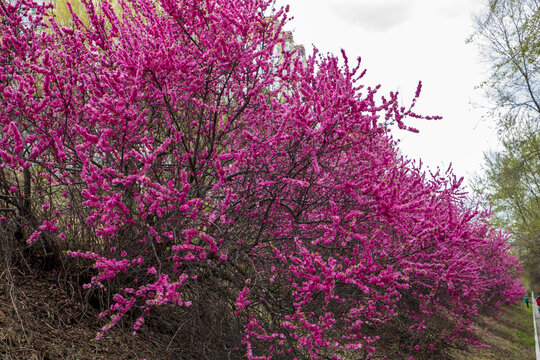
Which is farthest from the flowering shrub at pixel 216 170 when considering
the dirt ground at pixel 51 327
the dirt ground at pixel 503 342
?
the dirt ground at pixel 503 342

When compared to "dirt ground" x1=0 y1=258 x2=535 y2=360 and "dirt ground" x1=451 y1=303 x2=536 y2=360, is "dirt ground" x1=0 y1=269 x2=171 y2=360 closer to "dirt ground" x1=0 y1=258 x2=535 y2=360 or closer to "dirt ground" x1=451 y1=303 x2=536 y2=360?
"dirt ground" x1=0 y1=258 x2=535 y2=360

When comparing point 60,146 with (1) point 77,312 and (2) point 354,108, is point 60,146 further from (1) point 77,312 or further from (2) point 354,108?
(2) point 354,108

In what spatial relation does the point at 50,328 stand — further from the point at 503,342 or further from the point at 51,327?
the point at 503,342

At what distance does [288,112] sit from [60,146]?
1.96 metres

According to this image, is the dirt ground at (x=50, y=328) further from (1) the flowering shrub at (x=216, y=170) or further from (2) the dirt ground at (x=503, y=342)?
(2) the dirt ground at (x=503, y=342)

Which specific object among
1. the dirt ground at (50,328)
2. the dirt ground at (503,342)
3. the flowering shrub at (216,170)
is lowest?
the dirt ground at (503,342)

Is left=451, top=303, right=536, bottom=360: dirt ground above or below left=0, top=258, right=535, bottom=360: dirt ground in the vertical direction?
below

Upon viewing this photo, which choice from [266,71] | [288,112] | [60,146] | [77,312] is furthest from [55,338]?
[266,71]

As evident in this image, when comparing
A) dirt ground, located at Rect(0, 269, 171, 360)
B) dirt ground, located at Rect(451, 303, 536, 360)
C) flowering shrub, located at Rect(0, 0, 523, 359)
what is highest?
flowering shrub, located at Rect(0, 0, 523, 359)

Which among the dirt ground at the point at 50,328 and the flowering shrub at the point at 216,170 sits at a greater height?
the flowering shrub at the point at 216,170

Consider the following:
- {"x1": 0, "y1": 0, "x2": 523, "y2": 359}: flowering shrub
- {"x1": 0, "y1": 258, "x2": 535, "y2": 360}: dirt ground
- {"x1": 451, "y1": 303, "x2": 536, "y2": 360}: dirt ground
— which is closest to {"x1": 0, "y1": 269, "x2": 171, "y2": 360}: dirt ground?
{"x1": 0, "y1": 258, "x2": 535, "y2": 360}: dirt ground

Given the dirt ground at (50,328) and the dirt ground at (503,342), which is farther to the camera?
the dirt ground at (503,342)

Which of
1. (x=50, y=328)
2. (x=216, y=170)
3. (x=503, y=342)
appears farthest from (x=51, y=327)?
(x=503, y=342)

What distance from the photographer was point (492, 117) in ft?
51.7
